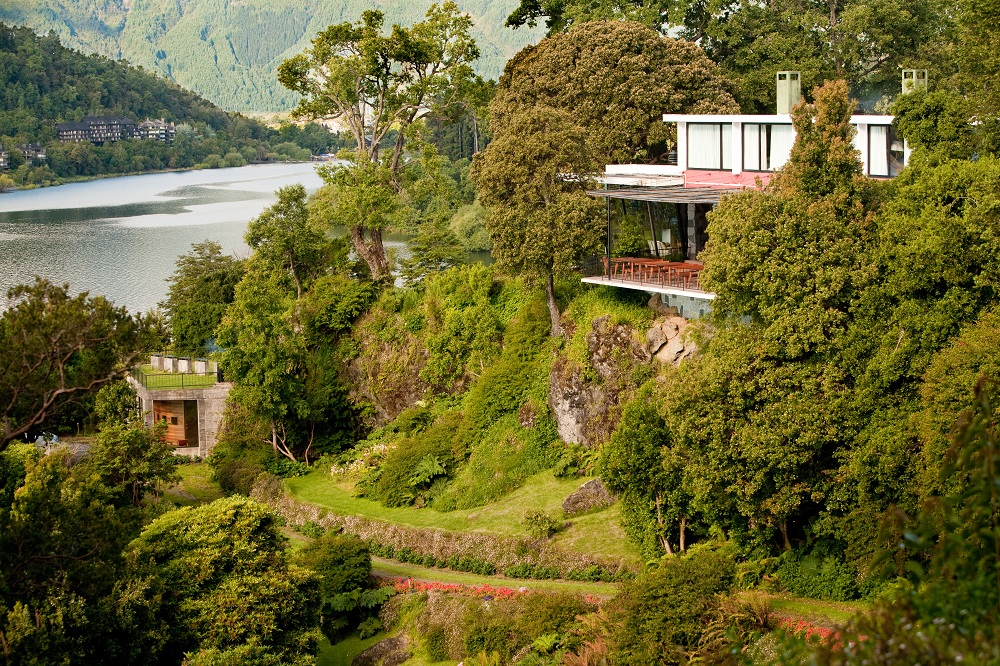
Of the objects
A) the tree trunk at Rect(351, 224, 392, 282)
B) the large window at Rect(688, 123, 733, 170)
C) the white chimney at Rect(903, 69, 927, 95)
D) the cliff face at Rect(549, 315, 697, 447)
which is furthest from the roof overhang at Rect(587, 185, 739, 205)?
the tree trunk at Rect(351, 224, 392, 282)

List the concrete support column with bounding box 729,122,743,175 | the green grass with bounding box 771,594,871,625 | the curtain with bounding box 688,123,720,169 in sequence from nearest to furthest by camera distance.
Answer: the green grass with bounding box 771,594,871,625 → the concrete support column with bounding box 729,122,743,175 → the curtain with bounding box 688,123,720,169

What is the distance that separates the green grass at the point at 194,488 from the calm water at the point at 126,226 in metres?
17.6

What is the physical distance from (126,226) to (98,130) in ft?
167

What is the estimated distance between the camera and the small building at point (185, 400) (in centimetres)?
4272

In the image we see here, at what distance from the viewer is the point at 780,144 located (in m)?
34.8

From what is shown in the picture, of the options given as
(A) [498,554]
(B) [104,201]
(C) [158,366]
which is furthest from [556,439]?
(B) [104,201]

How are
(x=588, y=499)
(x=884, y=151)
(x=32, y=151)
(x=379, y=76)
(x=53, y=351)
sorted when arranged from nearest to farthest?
(x=53, y=351) → (x=588, y=499) → (x=884, y=151) → (x=379, y=76) → (x=32, y=151)

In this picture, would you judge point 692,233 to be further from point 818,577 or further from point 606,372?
point 818,577

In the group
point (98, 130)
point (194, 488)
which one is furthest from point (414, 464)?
point (98, 130)

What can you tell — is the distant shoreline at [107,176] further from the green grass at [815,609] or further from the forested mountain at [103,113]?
the green grass at [815,609]

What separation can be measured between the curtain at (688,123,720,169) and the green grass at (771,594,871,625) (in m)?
14.9

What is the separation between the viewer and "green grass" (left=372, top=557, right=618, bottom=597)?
28.2m

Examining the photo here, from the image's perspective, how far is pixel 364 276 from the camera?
44.9 meters

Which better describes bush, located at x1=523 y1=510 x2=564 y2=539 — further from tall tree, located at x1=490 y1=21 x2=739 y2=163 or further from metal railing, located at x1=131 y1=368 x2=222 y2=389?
metal railing, located at x1=131 y1=368 x2=222 y2=389
